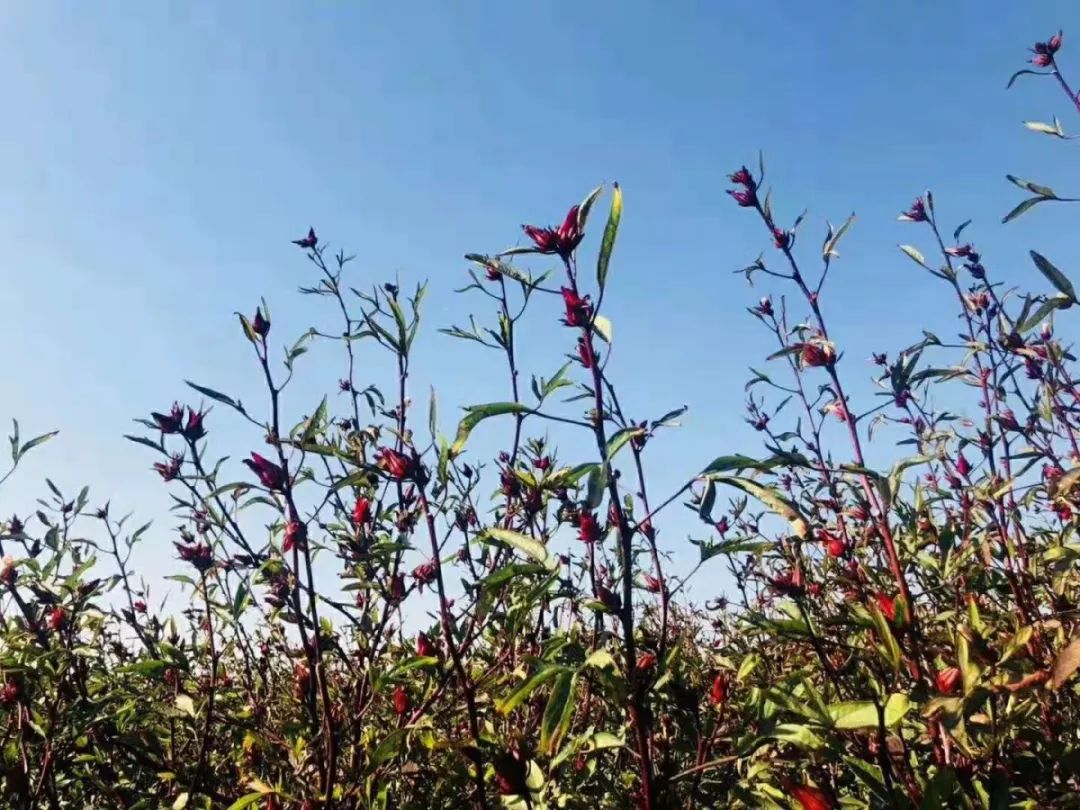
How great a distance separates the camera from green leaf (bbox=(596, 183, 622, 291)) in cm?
118

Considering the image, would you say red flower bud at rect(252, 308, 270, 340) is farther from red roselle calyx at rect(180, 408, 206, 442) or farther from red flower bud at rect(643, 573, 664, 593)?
red flower bud at rect(643, 573, 664, 593)

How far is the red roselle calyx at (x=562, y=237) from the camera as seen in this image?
1396 mm

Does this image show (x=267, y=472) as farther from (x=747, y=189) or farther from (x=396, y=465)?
(x=747, y=189)

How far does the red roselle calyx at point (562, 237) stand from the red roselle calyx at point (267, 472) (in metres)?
0.94

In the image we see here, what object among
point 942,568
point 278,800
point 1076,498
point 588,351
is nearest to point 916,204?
point 1076,498

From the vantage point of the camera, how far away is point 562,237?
1.41 metres

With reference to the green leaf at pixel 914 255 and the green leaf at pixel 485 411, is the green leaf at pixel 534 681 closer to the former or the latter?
the green leaf at pixel 485 411

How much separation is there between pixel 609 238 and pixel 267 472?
44.5 inches

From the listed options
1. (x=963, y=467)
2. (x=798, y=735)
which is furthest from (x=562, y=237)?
(x=963, y=467)

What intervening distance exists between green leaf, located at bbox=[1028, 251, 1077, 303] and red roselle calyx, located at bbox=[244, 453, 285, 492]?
2.12 meters

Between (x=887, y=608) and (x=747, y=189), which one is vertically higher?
(x=747, y=189)

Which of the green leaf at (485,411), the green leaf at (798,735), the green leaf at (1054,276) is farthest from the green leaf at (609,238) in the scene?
the green leaf at (1054,276)

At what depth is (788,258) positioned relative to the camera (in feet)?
7.95

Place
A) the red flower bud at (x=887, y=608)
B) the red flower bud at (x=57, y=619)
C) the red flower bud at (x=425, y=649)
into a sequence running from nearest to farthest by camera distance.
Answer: the red flower bud at (x=887, y=608) < the red flower bud at (x=425, y=649) < the red flower bud at (x=57, y=619)
